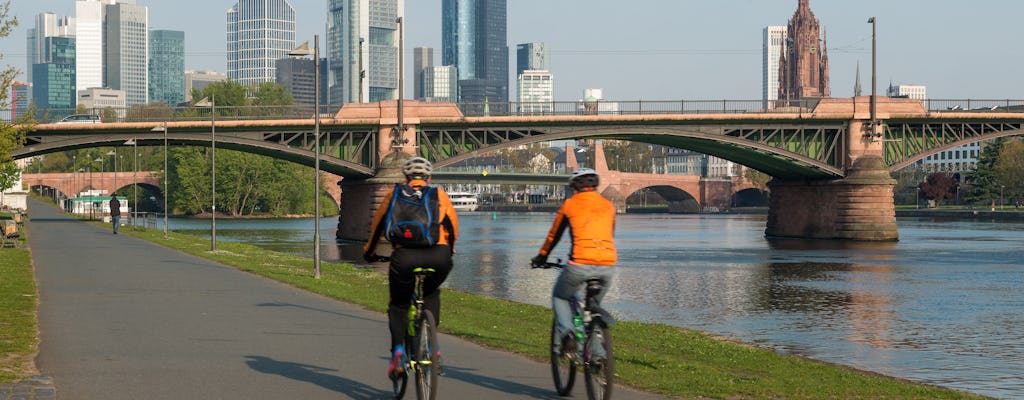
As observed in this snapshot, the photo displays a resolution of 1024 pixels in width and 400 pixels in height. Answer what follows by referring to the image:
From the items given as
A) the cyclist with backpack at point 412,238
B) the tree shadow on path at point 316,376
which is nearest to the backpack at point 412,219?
the cyclist with backpack at point 412,238

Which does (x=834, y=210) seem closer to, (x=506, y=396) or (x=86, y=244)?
(x=86, y=244)

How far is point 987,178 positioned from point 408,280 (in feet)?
449

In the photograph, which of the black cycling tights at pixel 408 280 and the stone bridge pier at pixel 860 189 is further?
the stone bridge pier at pixel 860 189

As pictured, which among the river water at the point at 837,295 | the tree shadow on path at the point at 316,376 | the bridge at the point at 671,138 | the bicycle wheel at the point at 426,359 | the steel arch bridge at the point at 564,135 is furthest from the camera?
the bridge at the point at 671,138

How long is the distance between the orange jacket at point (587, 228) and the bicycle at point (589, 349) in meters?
0.22

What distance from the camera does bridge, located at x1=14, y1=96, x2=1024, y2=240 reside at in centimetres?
6838

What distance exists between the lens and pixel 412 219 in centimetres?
1055

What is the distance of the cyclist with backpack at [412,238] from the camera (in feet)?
34.6

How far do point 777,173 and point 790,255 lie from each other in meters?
25.2

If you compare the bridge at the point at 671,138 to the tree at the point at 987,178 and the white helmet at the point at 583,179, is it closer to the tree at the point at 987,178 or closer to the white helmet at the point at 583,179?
the white helmet at the point at 583,179

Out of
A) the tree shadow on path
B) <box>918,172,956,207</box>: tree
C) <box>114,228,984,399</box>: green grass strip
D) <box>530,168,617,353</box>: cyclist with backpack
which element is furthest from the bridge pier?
<box>918,172,956,207</box>: tree

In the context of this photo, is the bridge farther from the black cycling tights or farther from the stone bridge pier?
the black cycling tights

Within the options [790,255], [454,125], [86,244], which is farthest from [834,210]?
[86,244]

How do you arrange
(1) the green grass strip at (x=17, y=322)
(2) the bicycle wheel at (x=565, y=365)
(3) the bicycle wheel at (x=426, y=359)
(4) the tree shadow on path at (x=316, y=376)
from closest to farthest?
(3) the bicycle wheel at (x=426, y=359), (2) the bicycle wheel at (x=565, y=365), (4) the tree shadow on path at (x=316, y=376), (1) the green grass strip at (x=17, y=322)
